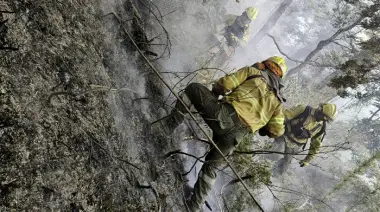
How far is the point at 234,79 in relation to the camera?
4035 millimetres

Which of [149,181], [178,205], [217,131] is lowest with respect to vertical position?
[178,205]

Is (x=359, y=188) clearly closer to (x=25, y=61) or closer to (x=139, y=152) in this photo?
(x=139, y=152)

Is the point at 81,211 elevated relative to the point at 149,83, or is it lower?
lower

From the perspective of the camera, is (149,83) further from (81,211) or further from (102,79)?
(81,211)

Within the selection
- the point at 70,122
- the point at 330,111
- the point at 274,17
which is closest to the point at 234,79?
the point at 70,122

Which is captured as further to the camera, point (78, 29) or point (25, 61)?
point (78, 29)

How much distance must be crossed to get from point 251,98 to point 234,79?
0.37 metres

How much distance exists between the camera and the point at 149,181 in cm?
324

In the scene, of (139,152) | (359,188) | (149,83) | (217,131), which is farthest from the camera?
(359,188)

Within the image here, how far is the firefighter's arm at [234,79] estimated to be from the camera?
4027 mm

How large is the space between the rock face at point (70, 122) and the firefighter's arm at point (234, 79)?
1171 mm

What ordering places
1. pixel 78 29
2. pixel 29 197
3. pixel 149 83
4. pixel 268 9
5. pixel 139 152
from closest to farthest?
pixel 29 197 < pixel 78 29 < pixel 139 152 < pixel 149 83 < pixel 268 9

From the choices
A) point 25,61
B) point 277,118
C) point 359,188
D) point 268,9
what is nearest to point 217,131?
point 277,118

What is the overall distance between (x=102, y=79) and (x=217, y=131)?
1.72 metres
